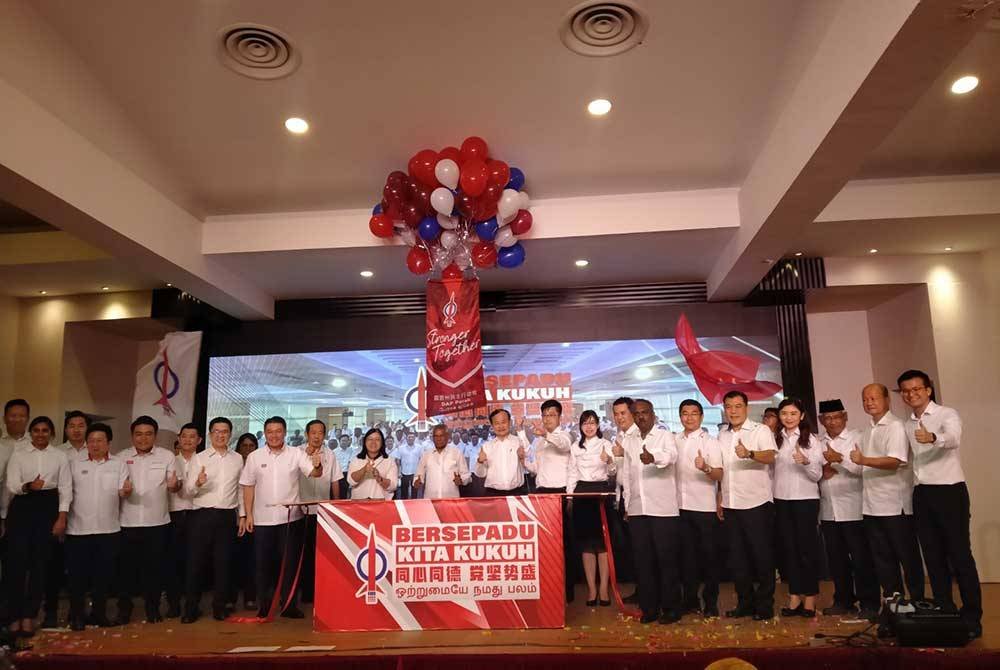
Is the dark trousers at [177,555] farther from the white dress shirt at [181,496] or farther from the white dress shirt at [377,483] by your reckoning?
the white dress shirt at [377,483]

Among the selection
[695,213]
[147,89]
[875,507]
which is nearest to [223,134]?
[147,89]

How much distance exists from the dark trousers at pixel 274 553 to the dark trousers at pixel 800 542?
3.43m

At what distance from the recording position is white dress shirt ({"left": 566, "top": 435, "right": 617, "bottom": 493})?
509 centimetres

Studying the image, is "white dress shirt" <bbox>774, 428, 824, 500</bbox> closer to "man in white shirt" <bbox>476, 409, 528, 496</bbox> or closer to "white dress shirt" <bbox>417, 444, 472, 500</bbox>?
"man in white shirt" <bbox>476, 409, 528, 496</bbox>

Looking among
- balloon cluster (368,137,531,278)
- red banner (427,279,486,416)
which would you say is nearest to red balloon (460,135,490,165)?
balloon cluster (368,137,531,278)

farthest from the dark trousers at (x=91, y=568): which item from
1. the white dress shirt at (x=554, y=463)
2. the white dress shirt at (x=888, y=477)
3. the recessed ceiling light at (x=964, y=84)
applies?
the recessed ceiling light at (x=964, y=84)

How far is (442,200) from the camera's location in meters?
4.63

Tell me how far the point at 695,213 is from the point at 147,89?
3.81 m

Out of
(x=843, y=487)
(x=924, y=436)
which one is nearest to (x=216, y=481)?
(x=843, y=487)

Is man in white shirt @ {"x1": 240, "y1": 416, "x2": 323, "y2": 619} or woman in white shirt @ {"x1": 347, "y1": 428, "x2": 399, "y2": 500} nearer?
man in white shirt @ {"x1": 240, "y1": 416, "x2": 323, "y2": 619}

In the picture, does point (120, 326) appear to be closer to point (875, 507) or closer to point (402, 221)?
point (402, 221)

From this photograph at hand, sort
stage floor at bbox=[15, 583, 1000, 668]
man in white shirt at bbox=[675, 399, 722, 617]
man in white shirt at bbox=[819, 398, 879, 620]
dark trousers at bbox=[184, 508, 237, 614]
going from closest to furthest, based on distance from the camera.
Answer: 1. stage floor at bbox=[15, 583, 1000, 668]
2. man in white shirt at bbox=[819, 398, 879, 620]
3. man in white shirt at bbox=[675, 399, 722, 617]
4. dark trousers at bbox=[184, 508, 237, 614]

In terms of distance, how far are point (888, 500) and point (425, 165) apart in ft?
11.8

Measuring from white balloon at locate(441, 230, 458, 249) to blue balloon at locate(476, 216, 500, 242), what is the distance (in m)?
0.17
